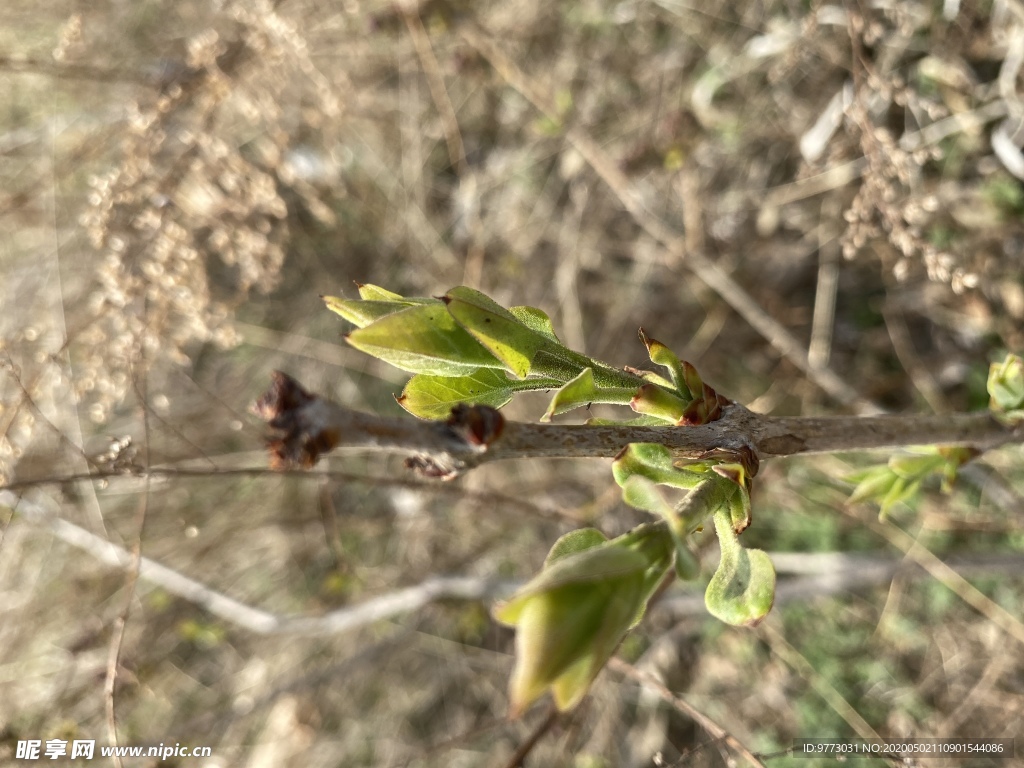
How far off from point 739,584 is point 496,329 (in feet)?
1.79

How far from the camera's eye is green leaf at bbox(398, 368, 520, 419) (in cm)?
117

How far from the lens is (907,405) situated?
328 centimetres

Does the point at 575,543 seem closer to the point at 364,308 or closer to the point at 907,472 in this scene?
the point at 364,308

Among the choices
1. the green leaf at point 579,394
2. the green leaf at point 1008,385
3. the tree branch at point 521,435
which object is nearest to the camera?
the tree branch at point 521,435

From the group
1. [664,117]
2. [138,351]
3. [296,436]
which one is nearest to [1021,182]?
[664,117]

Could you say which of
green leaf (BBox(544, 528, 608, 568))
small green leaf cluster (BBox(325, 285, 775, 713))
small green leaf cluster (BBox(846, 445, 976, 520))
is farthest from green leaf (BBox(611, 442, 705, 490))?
small green leaf cluster (BBox(846, 445, 976, 520))

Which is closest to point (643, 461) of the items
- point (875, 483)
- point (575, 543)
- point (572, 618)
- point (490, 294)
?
point (575, 543)

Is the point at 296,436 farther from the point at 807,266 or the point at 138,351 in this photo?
the point at 807,266

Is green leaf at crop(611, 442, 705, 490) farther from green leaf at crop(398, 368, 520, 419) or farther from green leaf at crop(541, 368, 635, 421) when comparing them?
green leaf at crop(398, 368, 520, 419)

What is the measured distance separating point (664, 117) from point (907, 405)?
175 centimetres

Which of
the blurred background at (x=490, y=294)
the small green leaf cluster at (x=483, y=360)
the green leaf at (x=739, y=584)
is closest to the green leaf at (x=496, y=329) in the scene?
the small green leaf cluster at (x=483, y=360)

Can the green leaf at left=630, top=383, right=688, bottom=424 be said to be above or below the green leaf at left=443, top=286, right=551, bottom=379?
below

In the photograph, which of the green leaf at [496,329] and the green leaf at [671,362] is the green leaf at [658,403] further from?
the green leaf at [496,329]

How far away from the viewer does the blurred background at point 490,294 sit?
286 centimetres
